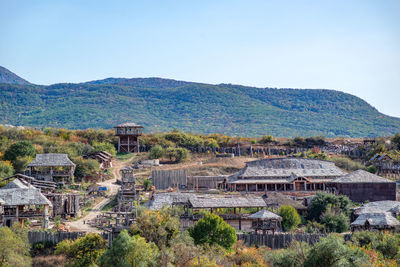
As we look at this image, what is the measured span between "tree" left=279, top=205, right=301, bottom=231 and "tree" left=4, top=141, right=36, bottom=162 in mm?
34225

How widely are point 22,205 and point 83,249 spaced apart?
1061cm

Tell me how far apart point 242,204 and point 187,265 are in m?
17.9

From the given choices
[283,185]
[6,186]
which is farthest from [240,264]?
[283,185]

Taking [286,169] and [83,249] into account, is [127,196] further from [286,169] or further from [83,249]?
[286,169]

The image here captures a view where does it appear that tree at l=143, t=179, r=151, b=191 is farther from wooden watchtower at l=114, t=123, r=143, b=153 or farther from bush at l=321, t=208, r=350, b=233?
wooden watchtower at l=114, t=123, r=143, b=153

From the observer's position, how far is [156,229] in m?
39.1

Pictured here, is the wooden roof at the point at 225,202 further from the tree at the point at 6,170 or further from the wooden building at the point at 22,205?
the tree at the point at 6,170

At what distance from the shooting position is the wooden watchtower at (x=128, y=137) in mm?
90500

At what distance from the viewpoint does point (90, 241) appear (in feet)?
128

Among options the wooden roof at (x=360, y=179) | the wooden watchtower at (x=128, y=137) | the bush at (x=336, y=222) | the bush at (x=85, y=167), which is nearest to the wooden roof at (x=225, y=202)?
the bush at (x=336, y=222)

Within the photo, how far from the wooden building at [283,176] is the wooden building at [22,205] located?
77.0 ft

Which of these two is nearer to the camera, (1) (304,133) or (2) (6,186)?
(2) (6,186)

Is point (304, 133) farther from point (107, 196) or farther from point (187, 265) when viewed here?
point (187, 265)

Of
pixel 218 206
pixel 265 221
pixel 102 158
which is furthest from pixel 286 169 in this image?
pixel 102 158
